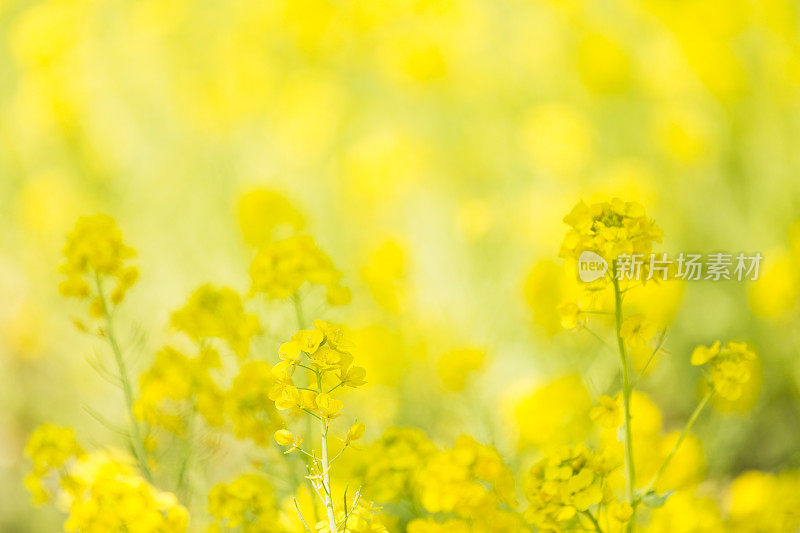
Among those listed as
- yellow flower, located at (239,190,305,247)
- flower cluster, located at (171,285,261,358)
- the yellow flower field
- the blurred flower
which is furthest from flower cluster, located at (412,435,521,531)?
yellow flower, located at (239,190,305,247)

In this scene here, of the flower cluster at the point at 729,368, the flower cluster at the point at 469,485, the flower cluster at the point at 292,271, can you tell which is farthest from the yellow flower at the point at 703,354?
the flower cluster at the point at 292,271

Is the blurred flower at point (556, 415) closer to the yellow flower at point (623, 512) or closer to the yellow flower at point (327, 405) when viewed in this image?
the yellow flower at point (623, 512)

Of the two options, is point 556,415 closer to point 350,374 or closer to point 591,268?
point 591,268

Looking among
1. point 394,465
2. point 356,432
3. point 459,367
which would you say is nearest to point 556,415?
point 459,367

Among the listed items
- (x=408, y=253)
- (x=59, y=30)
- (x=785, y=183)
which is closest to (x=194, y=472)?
(x=408, y=253)

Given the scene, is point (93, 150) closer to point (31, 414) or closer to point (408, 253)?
point (31, 414)
